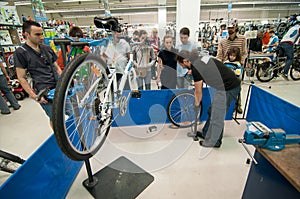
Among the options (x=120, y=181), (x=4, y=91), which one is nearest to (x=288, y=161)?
(x=120, y=181)

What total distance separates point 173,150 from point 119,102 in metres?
1.09

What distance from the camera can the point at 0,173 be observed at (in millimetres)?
1867

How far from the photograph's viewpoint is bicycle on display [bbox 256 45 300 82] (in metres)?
4.96

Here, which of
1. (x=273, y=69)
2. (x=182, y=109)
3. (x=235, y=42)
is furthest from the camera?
(x=273, y=69)

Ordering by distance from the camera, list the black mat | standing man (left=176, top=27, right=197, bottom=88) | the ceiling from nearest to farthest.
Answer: the black mat → standing man (left=176, top=27, right=197, bottom=88) → the ceiling

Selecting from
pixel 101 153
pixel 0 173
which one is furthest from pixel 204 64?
pixel 0 173

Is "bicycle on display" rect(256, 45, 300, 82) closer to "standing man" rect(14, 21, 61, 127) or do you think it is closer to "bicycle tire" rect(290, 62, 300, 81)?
"bicycle tire" rect(290, 62, 300, 81)

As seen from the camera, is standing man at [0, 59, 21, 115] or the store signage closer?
the store signage

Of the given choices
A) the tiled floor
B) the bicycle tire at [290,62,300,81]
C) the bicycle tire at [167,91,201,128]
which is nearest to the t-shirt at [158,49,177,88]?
the bicycle tire at [167,91,201,128]

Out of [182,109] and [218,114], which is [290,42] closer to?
[182,109]

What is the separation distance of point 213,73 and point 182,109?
3.11ft

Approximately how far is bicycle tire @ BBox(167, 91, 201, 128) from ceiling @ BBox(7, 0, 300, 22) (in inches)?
298

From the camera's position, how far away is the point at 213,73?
1871mm

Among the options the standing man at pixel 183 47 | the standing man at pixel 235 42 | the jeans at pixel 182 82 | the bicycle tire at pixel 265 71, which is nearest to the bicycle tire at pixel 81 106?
the standing man at pixel 183 47
